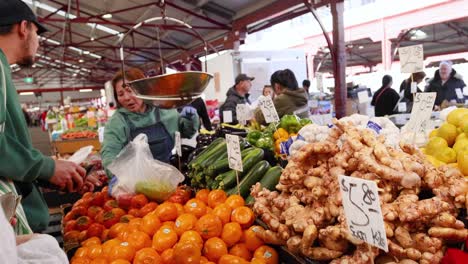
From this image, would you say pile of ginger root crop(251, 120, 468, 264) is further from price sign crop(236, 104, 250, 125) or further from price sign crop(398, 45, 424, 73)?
price sign crop(236, 104, 250, 125)

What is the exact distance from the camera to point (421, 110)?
1.85 m

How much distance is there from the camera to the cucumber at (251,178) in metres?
2.04

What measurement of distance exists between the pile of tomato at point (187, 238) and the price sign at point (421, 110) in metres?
0.87

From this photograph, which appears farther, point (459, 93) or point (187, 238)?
point (459, 93)

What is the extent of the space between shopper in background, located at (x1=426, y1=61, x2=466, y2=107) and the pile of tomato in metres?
5.76

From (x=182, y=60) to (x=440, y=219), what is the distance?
Result: 15.4 metres

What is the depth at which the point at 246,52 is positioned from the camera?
7508 millimetres

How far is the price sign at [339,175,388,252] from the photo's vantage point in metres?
1.04

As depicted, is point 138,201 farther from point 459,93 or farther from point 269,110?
point 459,93

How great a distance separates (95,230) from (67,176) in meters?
0.37

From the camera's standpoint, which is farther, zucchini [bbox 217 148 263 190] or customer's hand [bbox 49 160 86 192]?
zucchini [bbox 217 148 263 190]

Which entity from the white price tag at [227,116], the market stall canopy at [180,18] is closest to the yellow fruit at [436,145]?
the white price tag at [227,116]

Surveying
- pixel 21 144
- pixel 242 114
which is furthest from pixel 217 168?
pixel 242 114

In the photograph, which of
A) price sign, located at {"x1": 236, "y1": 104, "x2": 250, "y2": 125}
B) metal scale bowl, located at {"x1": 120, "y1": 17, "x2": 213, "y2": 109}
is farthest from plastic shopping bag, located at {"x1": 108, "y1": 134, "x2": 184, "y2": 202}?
price sign, located at {"x1": 236, "y1": 104, "x2": 250, "y2": 125}
